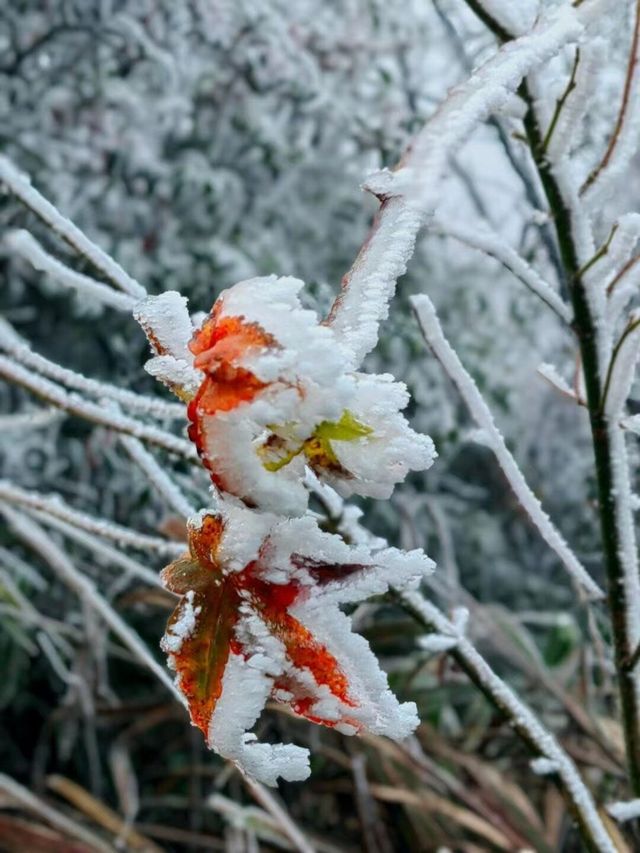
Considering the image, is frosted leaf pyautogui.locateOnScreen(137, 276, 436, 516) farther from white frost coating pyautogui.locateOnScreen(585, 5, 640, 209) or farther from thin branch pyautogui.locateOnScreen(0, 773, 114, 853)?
thin branch pyautogui.locateOnScreen(0, 773, 114, 853)

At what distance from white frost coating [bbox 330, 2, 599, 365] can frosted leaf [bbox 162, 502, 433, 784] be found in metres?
0.07

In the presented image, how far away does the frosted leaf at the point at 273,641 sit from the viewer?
28cm

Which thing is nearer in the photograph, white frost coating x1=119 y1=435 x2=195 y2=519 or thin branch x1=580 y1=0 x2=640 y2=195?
thin branch x1=580 y1=0 x2=640 y2=195

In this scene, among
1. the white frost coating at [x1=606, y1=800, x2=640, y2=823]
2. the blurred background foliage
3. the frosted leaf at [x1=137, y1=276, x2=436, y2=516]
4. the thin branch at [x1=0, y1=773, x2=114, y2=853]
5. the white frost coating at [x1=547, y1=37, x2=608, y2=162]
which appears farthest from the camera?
the blurred background foliage

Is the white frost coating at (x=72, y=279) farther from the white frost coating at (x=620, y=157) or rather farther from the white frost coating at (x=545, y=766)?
the white frost coating at (x=545, y=766)

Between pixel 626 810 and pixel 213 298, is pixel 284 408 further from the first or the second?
pixel 213 298

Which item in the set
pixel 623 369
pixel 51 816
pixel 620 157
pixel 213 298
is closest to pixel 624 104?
pixel 620 157

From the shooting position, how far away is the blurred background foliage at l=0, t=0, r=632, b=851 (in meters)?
1.42

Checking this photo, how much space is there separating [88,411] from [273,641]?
0.35 meters

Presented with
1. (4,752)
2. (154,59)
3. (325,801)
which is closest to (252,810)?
(325,801)

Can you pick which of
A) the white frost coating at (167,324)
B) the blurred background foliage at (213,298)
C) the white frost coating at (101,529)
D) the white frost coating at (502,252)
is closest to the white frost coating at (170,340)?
the white frost coating at (167,324)

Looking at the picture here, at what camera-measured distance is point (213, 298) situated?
4.36ft

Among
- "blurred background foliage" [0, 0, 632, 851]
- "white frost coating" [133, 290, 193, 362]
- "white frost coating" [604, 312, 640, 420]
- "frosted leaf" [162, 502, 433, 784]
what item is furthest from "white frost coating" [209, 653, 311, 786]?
"blurred background foliage" [0, 0, 632, 851]

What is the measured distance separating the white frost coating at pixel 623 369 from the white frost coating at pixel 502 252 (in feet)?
0.16
